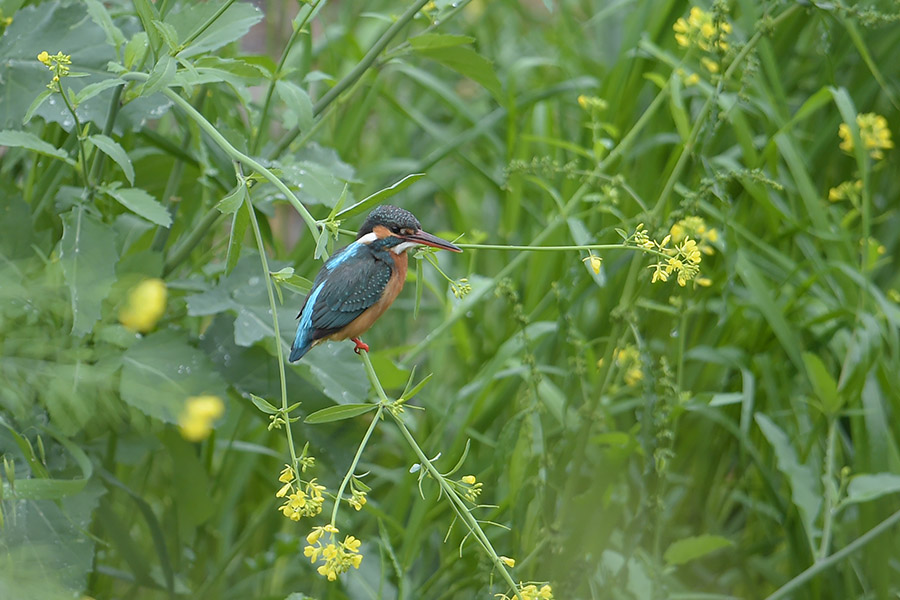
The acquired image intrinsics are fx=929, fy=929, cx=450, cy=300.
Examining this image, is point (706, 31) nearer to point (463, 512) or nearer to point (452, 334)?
point (452, 334)

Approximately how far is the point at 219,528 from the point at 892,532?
1615 millimetres

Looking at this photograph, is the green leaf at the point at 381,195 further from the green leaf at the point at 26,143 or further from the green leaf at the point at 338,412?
the green leaf at the point at 26,143

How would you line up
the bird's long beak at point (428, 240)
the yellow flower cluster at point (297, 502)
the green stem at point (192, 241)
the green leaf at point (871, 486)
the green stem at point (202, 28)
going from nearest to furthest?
the yellow flower cluster at point (297, 502) → the bird's long beak at point (428, 240) → the green stem at point (202, 28) → the green stem at point (192, 241) → the green leaf at point (871, 486)

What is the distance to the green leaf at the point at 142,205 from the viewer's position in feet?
5.02

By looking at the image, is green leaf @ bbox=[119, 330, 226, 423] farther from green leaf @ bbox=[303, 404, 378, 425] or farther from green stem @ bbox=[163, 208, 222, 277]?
green leaf @ bbox=[303, 404, 378, 425]

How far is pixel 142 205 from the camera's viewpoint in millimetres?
1555

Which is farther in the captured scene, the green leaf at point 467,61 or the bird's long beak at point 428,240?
the green leaf at point 467,61

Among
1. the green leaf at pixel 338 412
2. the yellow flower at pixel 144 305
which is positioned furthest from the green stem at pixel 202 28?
the green leaf at pixel 338 412

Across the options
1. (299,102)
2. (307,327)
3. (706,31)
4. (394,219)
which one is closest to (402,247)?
(394,219)

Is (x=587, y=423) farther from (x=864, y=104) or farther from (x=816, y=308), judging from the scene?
(x=864, y=104)

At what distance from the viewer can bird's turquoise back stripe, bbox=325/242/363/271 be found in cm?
123

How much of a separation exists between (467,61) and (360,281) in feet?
2.28

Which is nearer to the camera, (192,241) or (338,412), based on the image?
(338,412)

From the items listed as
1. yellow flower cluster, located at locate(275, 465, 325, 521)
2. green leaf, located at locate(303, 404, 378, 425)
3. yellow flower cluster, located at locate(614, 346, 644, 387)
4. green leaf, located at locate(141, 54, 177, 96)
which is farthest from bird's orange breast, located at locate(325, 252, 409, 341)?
yellow flower cluster, located at locate(614, 346, 644, 387)
